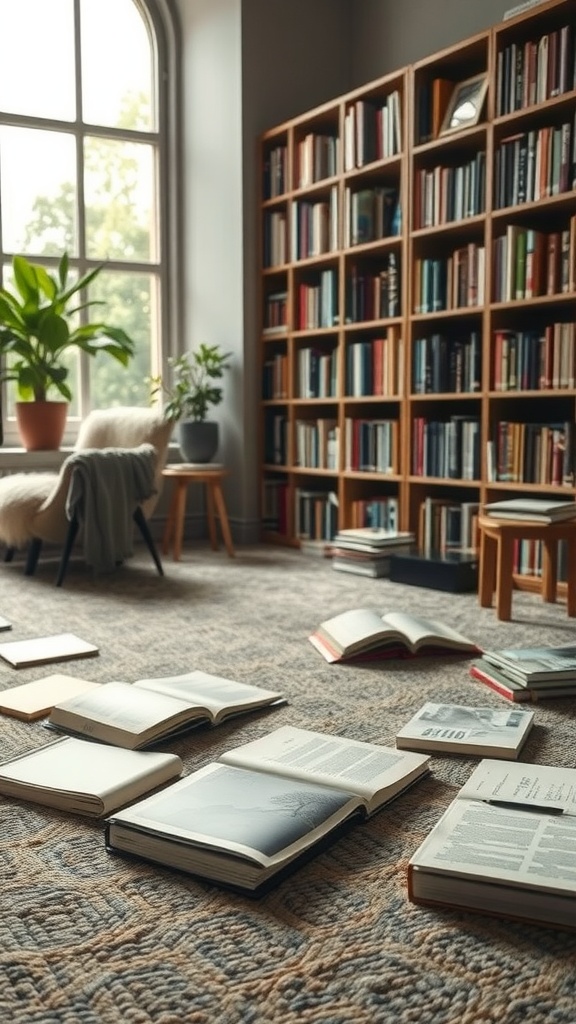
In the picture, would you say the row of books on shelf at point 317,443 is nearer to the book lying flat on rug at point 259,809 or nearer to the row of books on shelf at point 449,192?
the row of books on shelf at point 449,192

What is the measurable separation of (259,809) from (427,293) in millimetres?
2893

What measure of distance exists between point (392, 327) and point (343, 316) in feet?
0.94

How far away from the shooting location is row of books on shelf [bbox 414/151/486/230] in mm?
3604

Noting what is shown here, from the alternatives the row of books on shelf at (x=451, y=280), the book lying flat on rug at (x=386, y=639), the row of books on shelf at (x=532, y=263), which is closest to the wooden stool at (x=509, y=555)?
the book lying flat on rug at (x=386, y=639)

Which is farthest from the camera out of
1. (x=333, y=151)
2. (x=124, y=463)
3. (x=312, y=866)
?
(x=333, y=151)

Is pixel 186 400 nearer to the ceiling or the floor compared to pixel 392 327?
nearer to the floor

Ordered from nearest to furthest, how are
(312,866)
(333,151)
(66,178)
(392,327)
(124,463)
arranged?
(312,866) < (124,463) < (392,327) < (333,151) < (66,178)

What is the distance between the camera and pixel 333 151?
4391 mm

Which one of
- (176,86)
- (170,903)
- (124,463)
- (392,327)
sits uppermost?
(176,86)

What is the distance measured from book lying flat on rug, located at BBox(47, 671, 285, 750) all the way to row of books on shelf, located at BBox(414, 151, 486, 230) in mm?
2326

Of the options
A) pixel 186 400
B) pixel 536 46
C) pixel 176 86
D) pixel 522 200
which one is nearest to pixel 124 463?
pixel 186 400

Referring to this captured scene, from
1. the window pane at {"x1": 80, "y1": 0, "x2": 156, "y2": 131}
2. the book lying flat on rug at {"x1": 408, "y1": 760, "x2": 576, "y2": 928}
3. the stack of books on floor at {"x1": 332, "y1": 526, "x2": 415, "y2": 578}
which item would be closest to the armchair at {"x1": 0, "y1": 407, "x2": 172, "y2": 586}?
the stack of books on floor at {"x1": 332, "y1": 526, "x2": 415, "y2": 578}

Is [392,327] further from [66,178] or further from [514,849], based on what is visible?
[514,849]

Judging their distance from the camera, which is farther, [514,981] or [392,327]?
[392,327]
